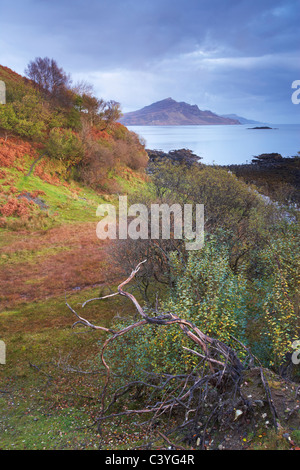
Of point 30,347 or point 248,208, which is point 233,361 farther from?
point 248,208

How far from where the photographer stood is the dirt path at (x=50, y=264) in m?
23.8

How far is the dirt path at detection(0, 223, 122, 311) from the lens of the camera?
2378 centimetres

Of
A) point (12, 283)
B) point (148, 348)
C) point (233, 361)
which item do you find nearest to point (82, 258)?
point (12, 283)

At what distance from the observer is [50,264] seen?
28422mm

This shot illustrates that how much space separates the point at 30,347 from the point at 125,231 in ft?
26.5
